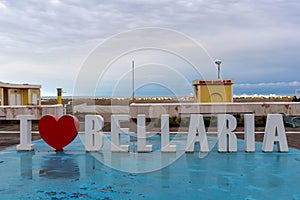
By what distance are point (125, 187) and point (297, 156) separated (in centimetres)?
456

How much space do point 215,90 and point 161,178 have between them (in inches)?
500

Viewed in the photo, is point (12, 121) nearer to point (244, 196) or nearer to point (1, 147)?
point (1, 147)

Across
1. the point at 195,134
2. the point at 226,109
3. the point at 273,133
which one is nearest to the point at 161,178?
the point at 195,134

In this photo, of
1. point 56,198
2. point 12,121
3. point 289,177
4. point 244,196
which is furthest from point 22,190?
point 12,121

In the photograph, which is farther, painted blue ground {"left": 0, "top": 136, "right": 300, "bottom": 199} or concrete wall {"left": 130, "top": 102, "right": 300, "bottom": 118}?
concrete wall {"left": 130, "top": 102, "right": 300, "bottom": 118}

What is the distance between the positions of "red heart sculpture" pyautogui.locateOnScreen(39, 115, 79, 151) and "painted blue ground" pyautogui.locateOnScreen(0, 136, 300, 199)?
54cm

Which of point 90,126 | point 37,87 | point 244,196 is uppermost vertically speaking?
point 37,87

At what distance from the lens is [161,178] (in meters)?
5.93

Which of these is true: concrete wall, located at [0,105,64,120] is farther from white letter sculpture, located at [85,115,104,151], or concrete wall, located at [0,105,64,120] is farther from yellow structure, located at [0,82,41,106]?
white letter sculpture, located at [85,115,104,151]

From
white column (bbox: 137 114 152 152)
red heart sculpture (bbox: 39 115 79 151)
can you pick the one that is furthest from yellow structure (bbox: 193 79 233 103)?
red heart sculpture (bbox: 39 115 79 151)

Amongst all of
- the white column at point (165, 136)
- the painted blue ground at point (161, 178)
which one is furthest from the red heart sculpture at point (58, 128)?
the white column at point (165, 136)

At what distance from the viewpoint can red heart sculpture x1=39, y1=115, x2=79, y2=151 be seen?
8.45 m

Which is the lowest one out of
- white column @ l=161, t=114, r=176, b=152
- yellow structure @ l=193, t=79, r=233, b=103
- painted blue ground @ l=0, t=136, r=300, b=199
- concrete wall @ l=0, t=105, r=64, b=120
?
painted blue ground @ l=0, t=136, r=300, b=199

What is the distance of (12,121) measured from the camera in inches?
661
